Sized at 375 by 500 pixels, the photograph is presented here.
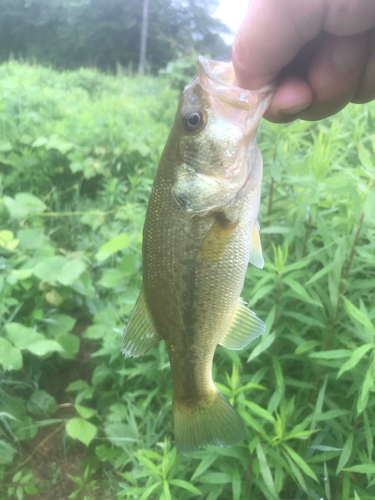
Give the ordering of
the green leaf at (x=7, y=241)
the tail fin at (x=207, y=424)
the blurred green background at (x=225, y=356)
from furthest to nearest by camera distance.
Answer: the green leaf at (x=7, y=241), the blurred green background at (x=225, y=356), the tail fin at (x=207, y=424)

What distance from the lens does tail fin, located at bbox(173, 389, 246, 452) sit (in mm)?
920

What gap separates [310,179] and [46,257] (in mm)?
1478

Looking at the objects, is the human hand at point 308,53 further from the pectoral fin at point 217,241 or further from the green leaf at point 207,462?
the green leaf at point 207,462

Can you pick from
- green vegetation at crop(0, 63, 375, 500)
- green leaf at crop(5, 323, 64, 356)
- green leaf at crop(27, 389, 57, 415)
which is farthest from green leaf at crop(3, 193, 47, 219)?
green leaf at crop(27, 389, 57, 415)

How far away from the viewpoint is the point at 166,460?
1.12 meters

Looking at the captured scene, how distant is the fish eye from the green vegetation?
0.59m

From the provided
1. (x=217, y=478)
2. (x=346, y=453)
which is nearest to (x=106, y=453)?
(x=217, y=478)

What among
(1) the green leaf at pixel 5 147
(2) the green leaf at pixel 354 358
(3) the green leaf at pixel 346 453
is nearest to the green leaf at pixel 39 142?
(1) the green leaf at pixel 5 147

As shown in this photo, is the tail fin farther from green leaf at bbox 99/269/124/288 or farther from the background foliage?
the background foliage

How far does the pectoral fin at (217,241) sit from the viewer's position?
0.86 meters

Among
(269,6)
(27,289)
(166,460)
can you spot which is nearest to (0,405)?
(27,289)

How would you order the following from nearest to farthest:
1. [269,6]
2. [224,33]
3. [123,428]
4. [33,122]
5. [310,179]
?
[269,6]
[310,179]
[123,428]
[33,122]
[224,33]

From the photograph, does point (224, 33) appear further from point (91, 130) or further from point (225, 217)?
point (225, 217)

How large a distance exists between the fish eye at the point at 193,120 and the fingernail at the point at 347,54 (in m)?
0.45
